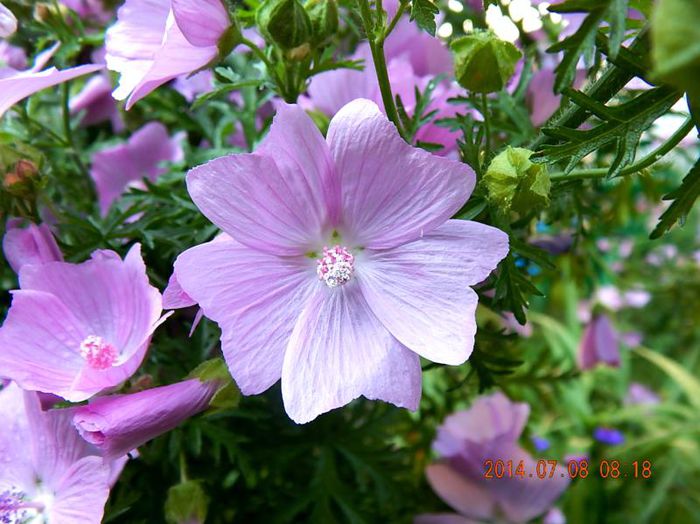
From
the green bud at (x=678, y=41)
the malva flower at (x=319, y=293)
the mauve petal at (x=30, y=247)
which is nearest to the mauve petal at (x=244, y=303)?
the malva flower at (x=319, y=293)

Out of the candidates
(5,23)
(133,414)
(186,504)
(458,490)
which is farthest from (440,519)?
(5,23)

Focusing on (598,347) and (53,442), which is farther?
(598,347)

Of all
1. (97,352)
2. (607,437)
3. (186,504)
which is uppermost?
(97,352)

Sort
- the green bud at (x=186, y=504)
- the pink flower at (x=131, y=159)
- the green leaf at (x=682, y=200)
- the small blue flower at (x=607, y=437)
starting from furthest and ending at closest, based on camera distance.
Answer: the small blue flower at (x=607, y=437)
the pink flower at (x=131, y=159)
the green bud at (x=186, y=504)
the green leaf at (x=682, y=200)

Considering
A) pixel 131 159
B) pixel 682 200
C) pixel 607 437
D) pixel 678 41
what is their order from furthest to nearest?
pixel 607 437, pixel 131 159, pixel 682 200, pixel 678 41

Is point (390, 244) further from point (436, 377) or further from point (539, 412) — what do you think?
point (539, 412)

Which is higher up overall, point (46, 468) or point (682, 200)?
point (682, 200)

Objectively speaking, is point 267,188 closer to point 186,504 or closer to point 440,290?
point 440,290

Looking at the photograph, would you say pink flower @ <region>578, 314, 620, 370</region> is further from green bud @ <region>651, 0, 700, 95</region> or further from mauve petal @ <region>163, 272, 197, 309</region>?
green bud @ <region>651, 0, 700, 95</region>

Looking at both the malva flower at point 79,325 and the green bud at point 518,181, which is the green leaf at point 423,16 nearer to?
the green bud at point 518,181
